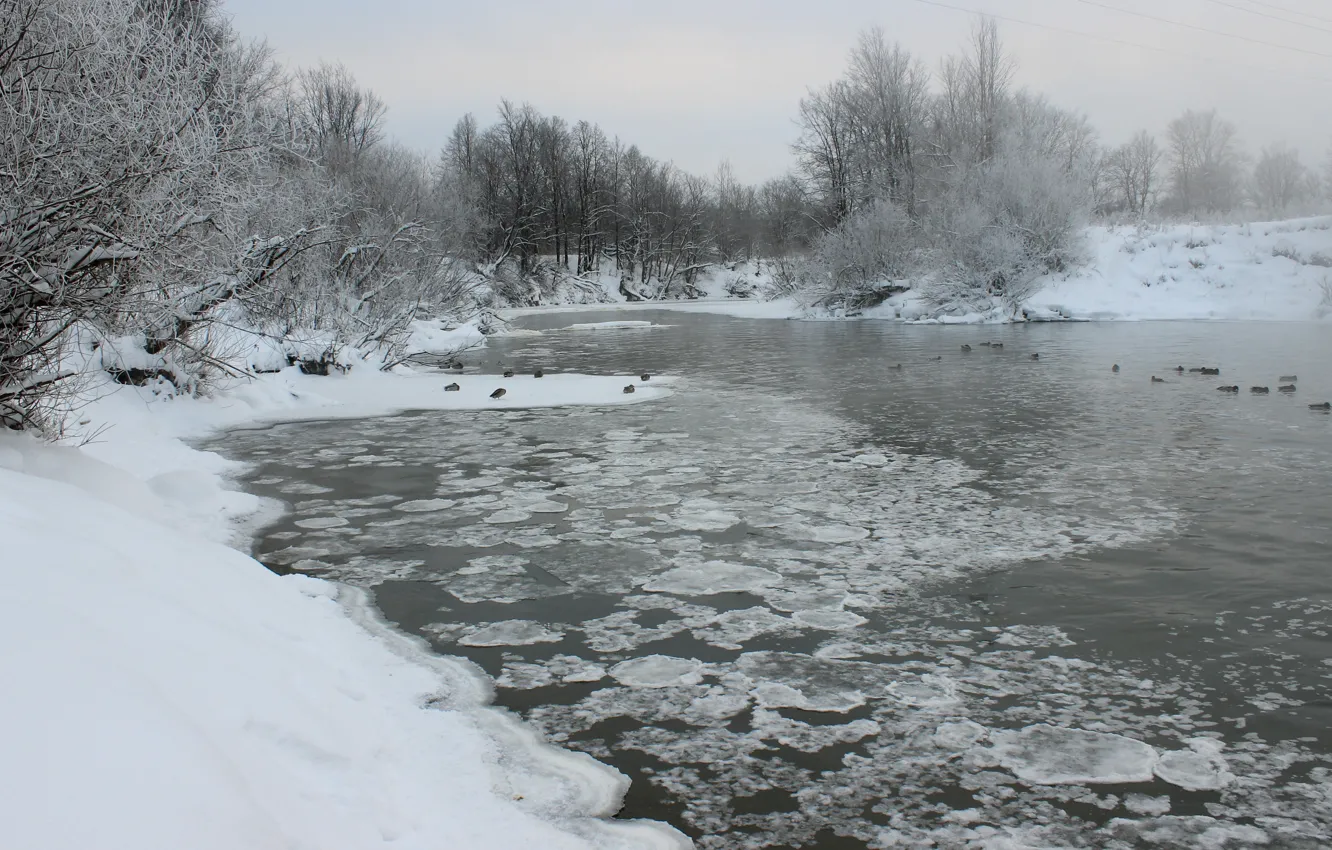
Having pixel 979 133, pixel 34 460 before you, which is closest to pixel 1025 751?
pixel 34 460

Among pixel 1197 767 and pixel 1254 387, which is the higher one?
pixel 1254 387

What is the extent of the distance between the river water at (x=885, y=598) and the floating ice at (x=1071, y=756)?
0.04 feet

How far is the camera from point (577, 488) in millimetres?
8234

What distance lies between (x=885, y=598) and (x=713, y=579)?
3.41 feet

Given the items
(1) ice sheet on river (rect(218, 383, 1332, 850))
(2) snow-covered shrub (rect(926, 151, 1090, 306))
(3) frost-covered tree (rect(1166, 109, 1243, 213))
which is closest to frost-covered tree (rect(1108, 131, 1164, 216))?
(3) frost-covered tree (rect(1166, 109, 1243, 213))

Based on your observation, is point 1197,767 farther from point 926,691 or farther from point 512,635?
point 512,635

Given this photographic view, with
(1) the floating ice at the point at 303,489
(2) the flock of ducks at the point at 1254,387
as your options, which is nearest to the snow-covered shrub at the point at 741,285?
(2) the flock of ducks at the point at 1254,387

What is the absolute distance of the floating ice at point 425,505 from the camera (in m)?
7.60

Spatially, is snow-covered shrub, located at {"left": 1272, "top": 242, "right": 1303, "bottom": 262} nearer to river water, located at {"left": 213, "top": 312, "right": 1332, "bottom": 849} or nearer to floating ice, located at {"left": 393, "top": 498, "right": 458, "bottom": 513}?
river water, located at {"left": 213, "top": 312, "right": 1332, "bottom": 849}

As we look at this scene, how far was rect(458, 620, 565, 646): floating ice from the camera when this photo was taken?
487 cm

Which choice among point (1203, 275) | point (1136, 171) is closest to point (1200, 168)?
point (1136, 171)

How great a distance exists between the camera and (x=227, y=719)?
9.93 feet

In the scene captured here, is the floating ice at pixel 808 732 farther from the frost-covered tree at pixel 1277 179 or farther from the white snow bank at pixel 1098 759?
the frost-covered tree at pixel 1277 179

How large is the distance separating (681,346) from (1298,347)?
1348 cm
